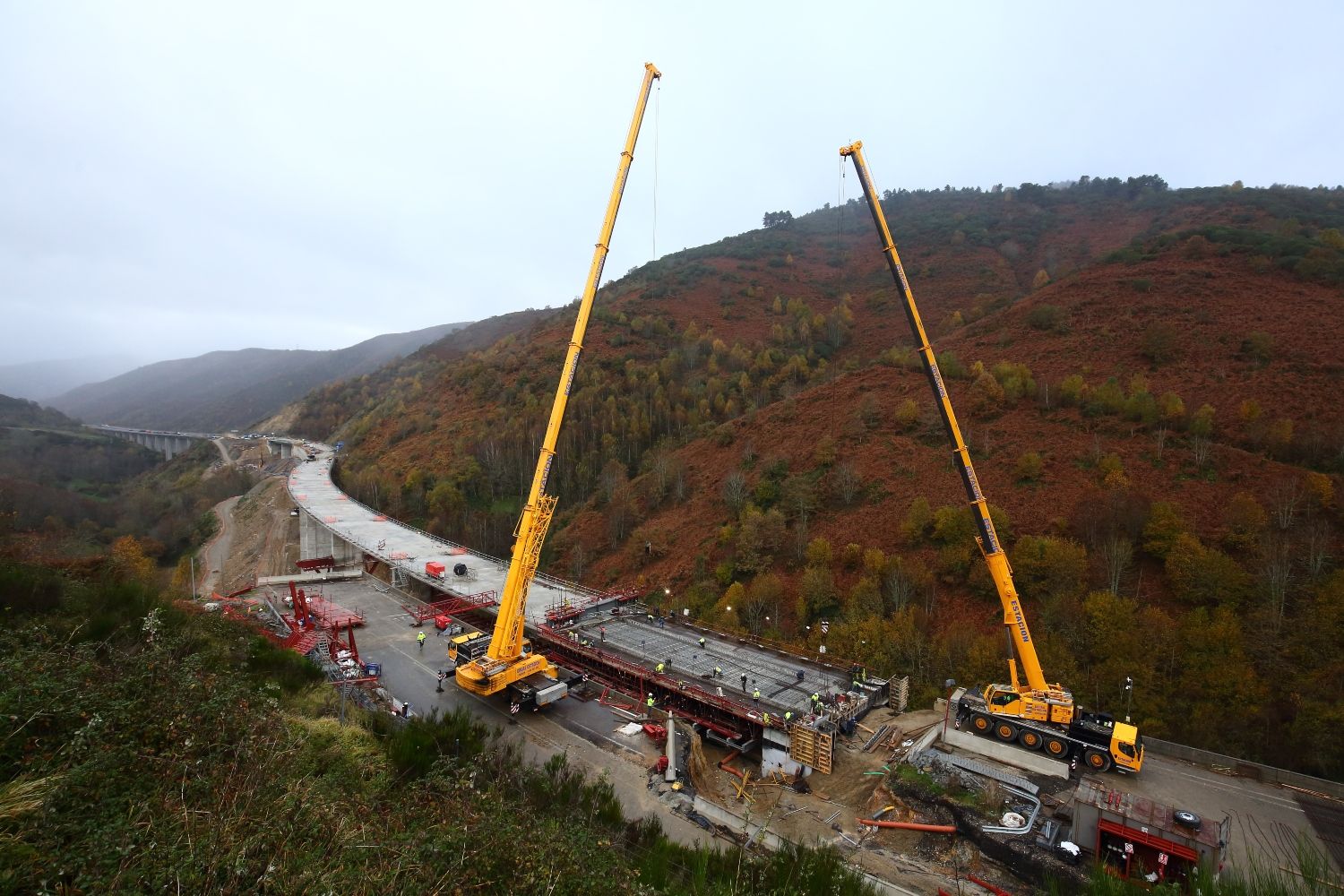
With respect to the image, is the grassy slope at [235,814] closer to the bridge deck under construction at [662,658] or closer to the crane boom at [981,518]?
the bridge deck under construction at [662,658]

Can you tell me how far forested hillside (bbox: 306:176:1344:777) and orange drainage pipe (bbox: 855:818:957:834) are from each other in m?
8.14

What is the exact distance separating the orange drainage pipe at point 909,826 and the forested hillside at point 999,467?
8140 mm

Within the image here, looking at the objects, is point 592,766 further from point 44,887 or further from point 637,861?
point 44,887

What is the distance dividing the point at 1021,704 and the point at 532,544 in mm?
16231

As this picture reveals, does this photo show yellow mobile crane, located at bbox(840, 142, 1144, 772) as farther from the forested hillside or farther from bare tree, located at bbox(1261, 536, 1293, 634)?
bare tree, located at bbox(1261, 536, 1293, 634)

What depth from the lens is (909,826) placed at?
15.0 m

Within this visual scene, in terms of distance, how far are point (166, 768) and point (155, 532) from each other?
204 feet

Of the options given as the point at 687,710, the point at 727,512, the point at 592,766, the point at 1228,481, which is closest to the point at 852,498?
the point at 727,512

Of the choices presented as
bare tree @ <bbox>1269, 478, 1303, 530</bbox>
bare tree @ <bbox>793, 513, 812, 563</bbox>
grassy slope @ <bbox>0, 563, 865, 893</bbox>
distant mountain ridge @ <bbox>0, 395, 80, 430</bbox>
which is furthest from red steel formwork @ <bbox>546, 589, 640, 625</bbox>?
distant mountain ridge @ <bbox>0, 395, 80, 430</bbox>

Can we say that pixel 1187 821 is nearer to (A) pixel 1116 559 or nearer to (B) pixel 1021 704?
(B) pixel 1021 704

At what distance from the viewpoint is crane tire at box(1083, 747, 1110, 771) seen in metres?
17.1

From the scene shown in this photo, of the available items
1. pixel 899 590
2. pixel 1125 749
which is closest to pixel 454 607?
pixel 899 590

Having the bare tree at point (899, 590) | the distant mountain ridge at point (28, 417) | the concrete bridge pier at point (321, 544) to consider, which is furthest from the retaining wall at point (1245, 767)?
the distant mountain ridge at point (28, 417)

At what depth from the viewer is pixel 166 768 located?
759 centimetres
